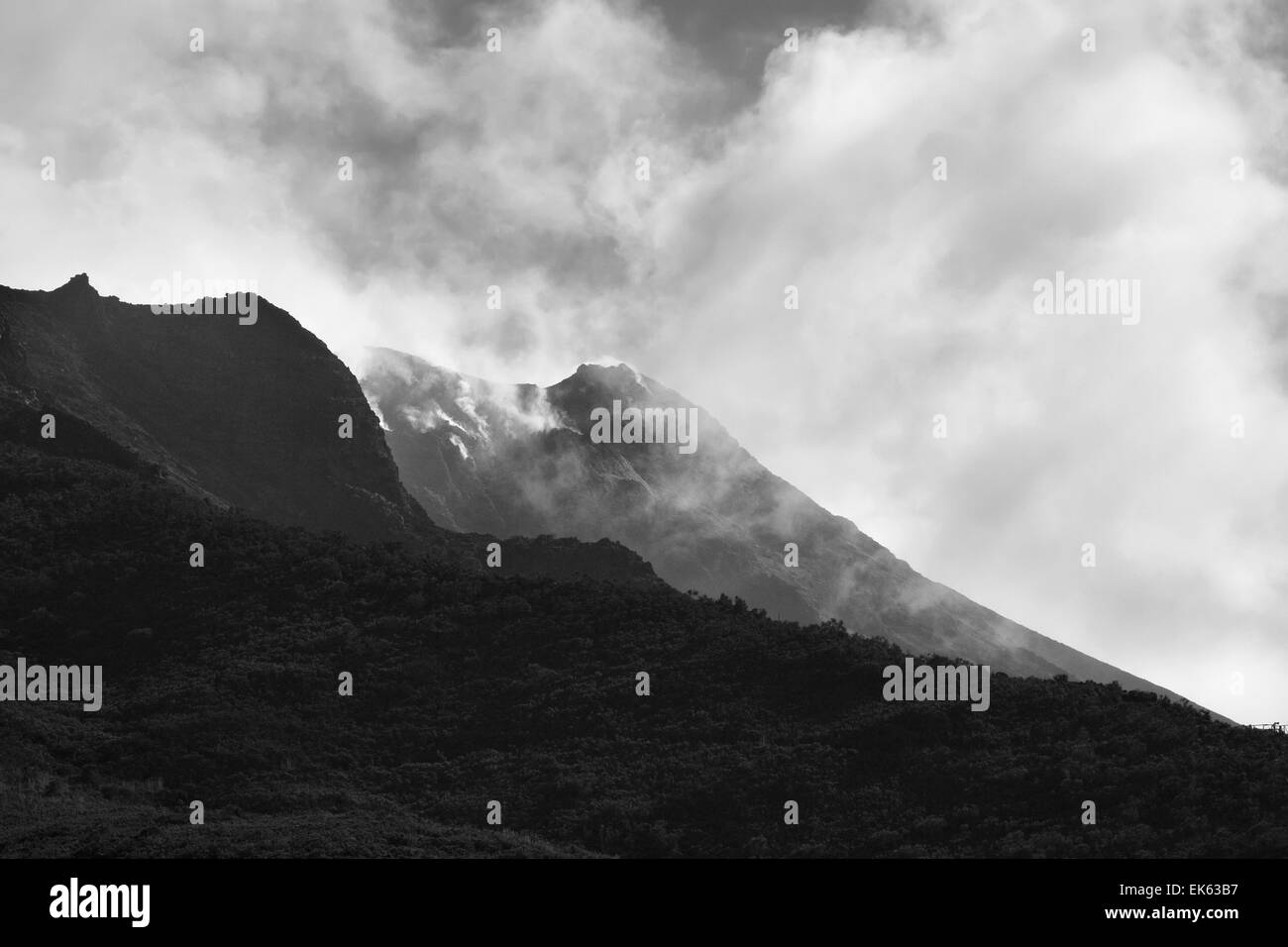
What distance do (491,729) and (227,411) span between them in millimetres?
53971

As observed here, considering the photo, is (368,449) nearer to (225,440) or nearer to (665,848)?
(225,440)

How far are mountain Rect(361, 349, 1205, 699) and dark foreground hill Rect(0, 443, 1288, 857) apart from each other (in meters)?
42.6

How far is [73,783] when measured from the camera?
5050cm

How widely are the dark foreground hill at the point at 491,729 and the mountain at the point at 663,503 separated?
42611mm

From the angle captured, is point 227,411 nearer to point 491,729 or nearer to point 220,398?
point 220,398

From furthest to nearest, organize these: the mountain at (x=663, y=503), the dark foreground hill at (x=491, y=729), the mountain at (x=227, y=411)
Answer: the mountain at (x=663, y=503) < the mountain at (x=227, y=411) < the dark foreground hill at (x=491, y=729)

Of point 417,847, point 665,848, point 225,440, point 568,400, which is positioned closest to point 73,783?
point 417,847

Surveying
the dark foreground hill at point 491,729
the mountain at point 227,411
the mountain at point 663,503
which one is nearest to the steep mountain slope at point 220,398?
the mountain at point 227,411

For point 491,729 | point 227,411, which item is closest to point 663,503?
point 227,411

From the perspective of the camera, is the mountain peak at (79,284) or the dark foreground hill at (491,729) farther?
the mountain peak at (79,284)

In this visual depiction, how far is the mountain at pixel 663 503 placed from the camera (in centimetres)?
11662

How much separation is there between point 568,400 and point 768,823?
10152cm

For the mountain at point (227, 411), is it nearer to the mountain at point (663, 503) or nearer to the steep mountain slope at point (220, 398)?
the steep mountain slope at point (220, 398)

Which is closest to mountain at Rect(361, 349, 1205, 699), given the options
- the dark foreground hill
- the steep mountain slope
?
the steep mountain slope
